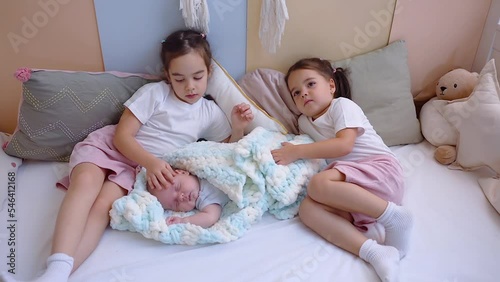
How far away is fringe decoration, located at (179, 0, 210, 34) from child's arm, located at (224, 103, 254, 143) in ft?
0.95

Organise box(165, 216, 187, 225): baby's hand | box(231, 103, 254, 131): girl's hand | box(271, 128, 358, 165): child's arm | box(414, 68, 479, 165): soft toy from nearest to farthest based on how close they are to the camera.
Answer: box(165, 216, 187, 225): baby's hand, box(271, 128, 358, 165): child's arm, box(231, 103, 254, 131): girl's hand, box(414, 68, 479, 165): soft toy

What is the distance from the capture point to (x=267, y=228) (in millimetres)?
1249

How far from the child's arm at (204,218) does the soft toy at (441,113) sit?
859mm

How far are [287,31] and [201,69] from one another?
0.37 meters

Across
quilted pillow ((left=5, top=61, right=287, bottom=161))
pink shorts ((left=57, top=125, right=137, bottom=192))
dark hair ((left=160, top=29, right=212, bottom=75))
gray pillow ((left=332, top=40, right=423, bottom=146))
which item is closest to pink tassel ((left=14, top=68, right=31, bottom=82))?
quilted pillow ((left=5, top=61, right=287, bottom=161))

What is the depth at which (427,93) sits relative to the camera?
5.74ft

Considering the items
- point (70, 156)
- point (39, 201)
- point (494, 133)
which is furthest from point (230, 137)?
point (494, 133)

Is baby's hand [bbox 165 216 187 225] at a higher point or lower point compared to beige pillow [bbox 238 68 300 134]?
lower

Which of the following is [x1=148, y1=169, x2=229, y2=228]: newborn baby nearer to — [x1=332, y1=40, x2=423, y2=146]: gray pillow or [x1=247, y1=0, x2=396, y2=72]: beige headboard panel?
[x1=247, y1=0, x2=396, y2=72]: beige headboard panel

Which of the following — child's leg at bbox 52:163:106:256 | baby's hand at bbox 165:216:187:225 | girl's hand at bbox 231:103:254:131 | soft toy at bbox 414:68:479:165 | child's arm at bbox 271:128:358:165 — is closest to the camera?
child's leg at bbox 52:163:106:256

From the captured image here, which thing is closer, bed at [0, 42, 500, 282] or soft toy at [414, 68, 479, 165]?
bed at [0, 42, 500, 282]

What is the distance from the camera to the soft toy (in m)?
1.55

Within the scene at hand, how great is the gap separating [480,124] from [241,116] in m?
0.81

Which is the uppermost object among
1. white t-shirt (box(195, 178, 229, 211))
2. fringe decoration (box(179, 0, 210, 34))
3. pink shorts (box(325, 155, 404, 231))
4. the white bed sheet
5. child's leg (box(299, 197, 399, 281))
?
fringe decoration (box(179, 0, 210, 34))
